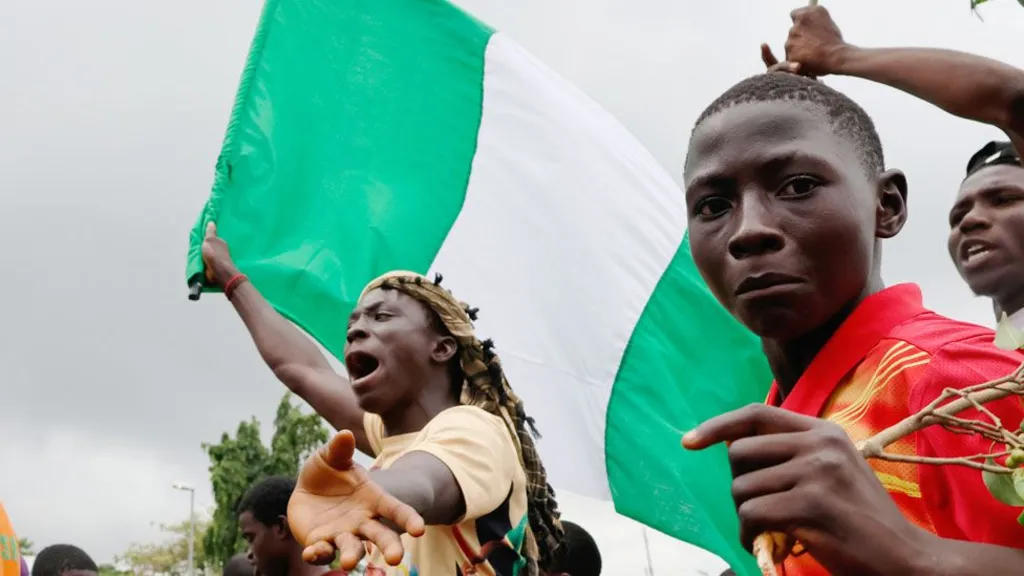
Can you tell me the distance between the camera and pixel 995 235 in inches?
142

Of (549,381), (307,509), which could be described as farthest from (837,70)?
(549,381)

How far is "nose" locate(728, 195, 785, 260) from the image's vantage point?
2.03m

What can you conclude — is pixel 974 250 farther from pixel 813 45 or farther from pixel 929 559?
pixel 929 559

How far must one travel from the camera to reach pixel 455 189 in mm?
6480

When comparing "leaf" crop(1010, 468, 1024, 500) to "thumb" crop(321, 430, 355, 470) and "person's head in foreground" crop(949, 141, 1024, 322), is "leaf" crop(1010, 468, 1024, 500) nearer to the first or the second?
"thumb" crop(321, 430, 355, 470)

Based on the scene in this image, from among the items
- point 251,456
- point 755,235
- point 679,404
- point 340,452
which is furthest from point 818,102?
point 251,456

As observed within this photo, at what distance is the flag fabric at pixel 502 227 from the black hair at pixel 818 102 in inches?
143

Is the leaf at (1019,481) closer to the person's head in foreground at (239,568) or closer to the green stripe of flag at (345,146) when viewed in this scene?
the green stripe of flag at (345,146)

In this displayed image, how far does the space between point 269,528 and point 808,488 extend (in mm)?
5554

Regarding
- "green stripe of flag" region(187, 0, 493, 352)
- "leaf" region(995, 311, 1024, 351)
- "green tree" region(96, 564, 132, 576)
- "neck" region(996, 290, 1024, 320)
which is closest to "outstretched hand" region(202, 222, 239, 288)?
"green stripe of flag" region(187, 0, 493, 352)

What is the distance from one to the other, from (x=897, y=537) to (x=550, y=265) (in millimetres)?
4837

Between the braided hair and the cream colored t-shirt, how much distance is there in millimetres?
271

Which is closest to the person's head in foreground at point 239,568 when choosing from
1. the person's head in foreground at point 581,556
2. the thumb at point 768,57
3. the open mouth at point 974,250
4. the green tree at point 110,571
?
the person's head in foreground at point 581,556

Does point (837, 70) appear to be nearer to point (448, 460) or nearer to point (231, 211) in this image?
point (448, 460)
